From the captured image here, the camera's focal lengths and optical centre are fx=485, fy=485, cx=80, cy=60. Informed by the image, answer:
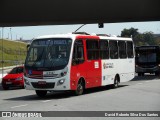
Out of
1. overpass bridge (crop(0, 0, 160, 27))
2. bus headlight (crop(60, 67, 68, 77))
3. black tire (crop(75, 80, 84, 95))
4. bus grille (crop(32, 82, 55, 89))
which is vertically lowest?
black tire (crop(75, 80, 84, 95))

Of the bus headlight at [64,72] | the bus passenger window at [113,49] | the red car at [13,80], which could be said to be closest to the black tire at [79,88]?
the bus headlight at [64,72]

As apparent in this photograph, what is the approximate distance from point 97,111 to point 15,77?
15437mm

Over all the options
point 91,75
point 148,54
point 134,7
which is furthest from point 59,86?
point 148,54

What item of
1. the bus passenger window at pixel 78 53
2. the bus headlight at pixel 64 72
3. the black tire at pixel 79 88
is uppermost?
the bus passenger window at pixel 78 53

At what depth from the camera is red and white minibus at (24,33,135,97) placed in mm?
20016

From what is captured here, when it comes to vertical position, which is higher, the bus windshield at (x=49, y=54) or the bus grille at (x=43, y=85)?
the bus windshield at (x=49, y=54)

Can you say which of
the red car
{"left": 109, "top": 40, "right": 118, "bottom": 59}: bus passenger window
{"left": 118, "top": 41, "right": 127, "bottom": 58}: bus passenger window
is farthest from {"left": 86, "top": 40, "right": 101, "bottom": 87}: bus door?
the red car

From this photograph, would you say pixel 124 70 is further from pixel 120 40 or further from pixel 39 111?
pixel 39 111

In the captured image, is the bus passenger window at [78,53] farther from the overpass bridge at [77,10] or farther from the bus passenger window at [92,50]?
the overpass bridge at [77,10]

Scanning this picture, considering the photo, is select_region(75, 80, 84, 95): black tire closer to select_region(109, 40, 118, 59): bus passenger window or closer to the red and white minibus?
the red and white minibus

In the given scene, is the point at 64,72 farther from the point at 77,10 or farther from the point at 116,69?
the point at 77,10

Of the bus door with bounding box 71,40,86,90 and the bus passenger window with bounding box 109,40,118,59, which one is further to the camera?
the bus passenger window with bounding box 109,40,118,59

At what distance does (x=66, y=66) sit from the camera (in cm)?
2006

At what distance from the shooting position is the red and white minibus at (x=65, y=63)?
20016mm
